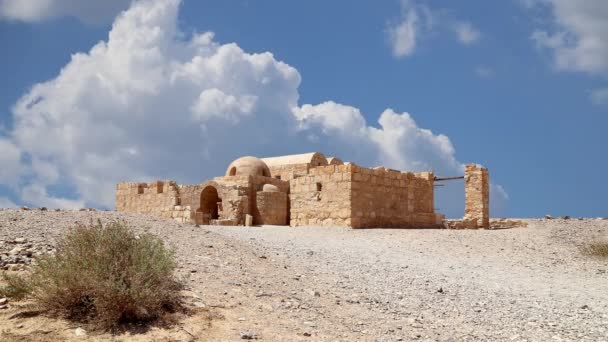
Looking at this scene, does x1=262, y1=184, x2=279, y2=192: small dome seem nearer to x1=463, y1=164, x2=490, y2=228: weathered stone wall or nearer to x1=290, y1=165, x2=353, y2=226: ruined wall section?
x1=290, y1=165, x2=353, y2=226: ruined wall section

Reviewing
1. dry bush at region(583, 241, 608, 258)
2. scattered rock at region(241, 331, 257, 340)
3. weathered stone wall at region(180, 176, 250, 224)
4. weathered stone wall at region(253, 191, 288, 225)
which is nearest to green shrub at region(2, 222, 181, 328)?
scattered rock at region(241, 331, 257, 340)

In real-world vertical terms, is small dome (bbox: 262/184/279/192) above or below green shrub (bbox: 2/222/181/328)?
above

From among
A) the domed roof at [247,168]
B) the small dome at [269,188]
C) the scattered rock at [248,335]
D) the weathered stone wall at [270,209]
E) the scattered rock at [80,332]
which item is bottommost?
the scattered rock at [248,335]

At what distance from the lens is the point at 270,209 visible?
21.0 m

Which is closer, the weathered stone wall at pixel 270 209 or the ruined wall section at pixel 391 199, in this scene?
the ruined wall section at pixel 391 199

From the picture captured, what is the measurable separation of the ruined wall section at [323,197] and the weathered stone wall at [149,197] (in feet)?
20.7

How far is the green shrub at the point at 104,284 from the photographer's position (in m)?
4.95

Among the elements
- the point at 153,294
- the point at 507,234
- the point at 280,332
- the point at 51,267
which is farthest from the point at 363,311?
the point at 507,234

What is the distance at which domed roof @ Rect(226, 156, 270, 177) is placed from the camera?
2583 centimetres

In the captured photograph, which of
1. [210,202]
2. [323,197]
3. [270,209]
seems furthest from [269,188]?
[323,197]

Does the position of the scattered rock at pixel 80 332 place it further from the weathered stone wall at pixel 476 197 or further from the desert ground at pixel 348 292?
the weathered stone wall at pixel 476 197

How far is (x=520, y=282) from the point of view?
9203 millimetres

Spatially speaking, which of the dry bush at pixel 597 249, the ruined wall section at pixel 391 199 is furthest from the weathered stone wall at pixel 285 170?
the dry bush at pixel 597 249

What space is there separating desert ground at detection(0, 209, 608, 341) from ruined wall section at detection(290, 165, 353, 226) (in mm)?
4522
